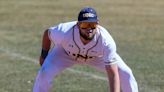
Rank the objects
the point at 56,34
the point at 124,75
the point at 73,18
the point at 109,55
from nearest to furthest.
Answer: the point at 109,55 < the point at 56,34 < the point at 124,75 < the point at 73,18


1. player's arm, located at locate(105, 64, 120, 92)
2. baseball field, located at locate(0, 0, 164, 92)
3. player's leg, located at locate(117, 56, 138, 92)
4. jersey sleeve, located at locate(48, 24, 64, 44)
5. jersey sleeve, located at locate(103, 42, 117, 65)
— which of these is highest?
jersey sleeve, located at locate(48, 24, 64, 44)

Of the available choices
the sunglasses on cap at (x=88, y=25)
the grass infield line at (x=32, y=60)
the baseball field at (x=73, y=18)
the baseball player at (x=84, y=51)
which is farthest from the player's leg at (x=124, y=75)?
the grass infield line at (x=32, y=60)

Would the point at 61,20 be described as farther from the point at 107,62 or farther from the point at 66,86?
the point at 107,62

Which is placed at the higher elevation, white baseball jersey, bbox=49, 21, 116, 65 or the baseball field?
white baseball jersey, bbox=49, 21, 116, 65

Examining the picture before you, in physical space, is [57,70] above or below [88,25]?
below

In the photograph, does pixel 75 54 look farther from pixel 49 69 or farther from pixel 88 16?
pixel 88 16

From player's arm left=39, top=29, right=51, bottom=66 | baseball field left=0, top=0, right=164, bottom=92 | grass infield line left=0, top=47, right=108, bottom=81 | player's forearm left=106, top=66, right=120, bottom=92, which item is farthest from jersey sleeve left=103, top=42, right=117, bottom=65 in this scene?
grass infield line left=0, top=47, right=108, bottom=81

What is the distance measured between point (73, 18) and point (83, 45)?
13.3m

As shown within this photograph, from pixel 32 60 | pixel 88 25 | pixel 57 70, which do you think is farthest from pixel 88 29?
pixel 32 60

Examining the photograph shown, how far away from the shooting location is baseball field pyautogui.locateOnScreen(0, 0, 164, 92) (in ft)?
37.3

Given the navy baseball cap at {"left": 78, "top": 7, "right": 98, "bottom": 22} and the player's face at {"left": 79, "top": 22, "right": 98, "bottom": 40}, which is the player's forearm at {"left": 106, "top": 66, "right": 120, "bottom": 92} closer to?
the player's face at {"left": 79, "top": 22, "right": 98, "bottom": 40}

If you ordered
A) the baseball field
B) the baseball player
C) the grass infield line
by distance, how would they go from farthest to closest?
1. the grass infield line
2. the baseball field
3. the baseball player

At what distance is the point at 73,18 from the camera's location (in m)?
21.5

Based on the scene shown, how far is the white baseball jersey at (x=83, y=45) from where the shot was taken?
8.12 metres
